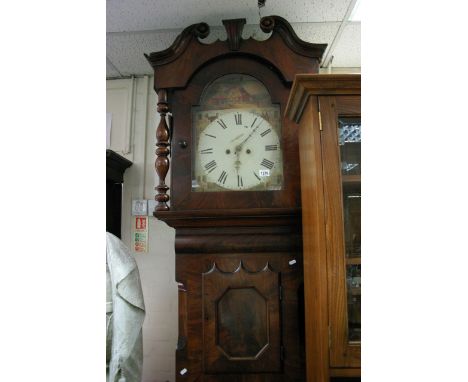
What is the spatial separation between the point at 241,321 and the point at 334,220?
0.53m

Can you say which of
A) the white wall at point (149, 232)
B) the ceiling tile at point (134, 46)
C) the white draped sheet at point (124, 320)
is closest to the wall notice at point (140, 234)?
the white wall at point (149, 232)

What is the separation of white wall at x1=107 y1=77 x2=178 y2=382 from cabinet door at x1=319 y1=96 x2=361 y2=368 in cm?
98

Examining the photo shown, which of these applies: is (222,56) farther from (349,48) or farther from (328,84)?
(349,48)

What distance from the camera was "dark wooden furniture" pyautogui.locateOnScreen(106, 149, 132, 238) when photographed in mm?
1616

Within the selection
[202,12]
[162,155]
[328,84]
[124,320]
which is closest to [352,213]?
[328,84]

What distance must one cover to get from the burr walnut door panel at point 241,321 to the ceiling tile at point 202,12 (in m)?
0.96

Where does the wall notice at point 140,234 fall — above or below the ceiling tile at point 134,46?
below

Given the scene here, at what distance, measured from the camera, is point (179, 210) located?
1251 mm

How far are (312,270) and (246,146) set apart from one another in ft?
1.69

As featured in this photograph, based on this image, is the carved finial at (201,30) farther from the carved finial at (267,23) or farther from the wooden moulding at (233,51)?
the carved finial at (267,23)

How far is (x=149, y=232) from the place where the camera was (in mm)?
1746

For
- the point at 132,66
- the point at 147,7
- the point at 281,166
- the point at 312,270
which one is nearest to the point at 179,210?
the point at 281,166

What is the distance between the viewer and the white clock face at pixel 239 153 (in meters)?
1.28
